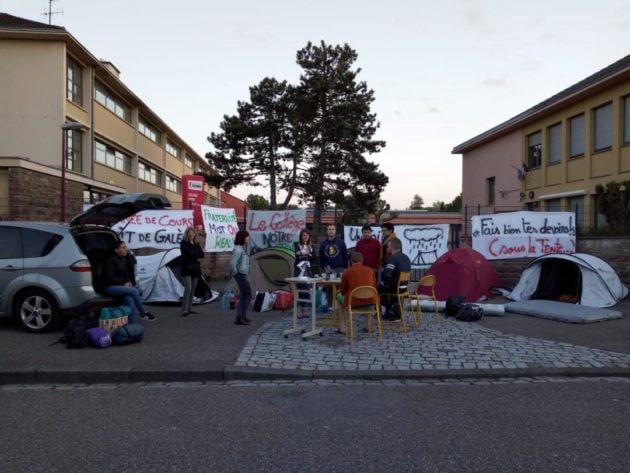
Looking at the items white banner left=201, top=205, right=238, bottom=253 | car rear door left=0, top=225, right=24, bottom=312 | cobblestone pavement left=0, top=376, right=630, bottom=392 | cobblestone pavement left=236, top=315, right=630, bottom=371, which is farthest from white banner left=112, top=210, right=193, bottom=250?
cobblestone pavement left=0, top=376, right=630, bottom=392

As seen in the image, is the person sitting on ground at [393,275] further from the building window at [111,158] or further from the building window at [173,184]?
the building window at [173,184]

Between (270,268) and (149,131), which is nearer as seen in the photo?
(270,268)

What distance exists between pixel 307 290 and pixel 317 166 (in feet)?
76.7

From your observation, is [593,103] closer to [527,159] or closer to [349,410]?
[527,159]

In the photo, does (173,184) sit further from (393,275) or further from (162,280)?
(393,275)

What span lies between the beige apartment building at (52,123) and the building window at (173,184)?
14.9 m

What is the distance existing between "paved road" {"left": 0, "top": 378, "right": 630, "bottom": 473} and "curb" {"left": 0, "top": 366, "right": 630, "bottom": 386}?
0.16 metres

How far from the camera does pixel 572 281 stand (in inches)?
474

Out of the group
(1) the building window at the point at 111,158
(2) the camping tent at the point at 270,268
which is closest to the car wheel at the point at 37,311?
(2) the camping tent at the point at 270,268

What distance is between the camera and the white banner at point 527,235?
13.6 meters

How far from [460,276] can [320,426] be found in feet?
25.8

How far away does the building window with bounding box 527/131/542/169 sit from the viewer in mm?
26706

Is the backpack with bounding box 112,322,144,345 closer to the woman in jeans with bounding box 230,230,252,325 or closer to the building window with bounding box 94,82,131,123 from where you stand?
the woman in jeans with bounding box 230,230,252,325

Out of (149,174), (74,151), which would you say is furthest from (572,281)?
(149,174)
